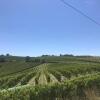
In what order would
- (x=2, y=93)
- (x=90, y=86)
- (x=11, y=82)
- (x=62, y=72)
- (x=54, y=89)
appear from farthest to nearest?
(x=62, y=72) < (x=11, y=82) < (x=90, y=86) < (x=54, y=89) < (x=2, y=93)

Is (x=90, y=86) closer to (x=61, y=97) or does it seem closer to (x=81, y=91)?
(x=81, y=91)

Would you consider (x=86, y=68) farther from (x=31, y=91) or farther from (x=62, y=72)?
(x=31, y=91)

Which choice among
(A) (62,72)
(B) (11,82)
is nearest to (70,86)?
(B) (11,82)

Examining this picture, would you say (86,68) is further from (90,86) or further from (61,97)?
(61,97)

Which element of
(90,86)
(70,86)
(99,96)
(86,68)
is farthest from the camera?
(86,68)

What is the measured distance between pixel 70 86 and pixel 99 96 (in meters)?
2.21

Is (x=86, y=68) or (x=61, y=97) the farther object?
(x=86, y=68)

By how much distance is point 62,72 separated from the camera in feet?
185

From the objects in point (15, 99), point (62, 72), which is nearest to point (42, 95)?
point (15, 99)

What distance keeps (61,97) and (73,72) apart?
140ft

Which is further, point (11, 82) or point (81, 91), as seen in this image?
point (11, 82)

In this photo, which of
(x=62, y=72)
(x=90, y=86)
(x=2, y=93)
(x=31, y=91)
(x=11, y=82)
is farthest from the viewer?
(x=62, y=72)

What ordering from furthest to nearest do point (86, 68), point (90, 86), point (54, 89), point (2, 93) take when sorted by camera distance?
point (86, 68), point (90, 86), point (54, 89), point (2, 93)

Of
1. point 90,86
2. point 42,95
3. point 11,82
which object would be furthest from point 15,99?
point 11,82
